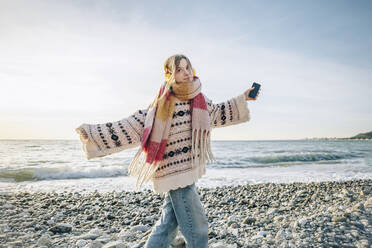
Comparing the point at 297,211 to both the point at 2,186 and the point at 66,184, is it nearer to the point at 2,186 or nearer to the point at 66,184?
the point at 66,184

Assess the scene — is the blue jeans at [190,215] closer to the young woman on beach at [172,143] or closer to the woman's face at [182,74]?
the young woman on beach at [172,143]

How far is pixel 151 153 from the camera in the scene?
227 centimetres

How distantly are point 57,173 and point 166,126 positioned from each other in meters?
11.6

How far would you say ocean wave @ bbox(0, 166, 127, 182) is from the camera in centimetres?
1121

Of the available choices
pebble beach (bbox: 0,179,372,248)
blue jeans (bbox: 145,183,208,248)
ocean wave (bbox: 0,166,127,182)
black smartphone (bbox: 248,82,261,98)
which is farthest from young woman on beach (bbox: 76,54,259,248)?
ocean wave (bbox: 0,166,127,182)

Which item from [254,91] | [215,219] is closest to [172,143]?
[254,91]

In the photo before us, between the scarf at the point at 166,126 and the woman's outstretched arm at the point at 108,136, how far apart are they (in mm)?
134

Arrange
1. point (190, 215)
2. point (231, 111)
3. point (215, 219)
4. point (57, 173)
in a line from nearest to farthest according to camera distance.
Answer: point (190, 215), point (231, 111), point (215, 219), point (57, 173)

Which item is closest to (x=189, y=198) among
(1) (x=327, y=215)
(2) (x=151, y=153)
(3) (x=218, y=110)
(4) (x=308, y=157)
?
(2) (x=151, y=153)

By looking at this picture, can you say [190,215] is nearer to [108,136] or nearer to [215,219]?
[108,136]

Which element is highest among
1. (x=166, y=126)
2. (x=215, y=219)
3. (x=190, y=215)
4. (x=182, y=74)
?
(x=182, y=74)

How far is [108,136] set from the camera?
236 centimetres

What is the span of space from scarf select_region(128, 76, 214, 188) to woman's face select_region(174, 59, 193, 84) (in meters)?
0.05

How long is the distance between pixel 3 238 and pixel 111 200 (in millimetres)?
2825
